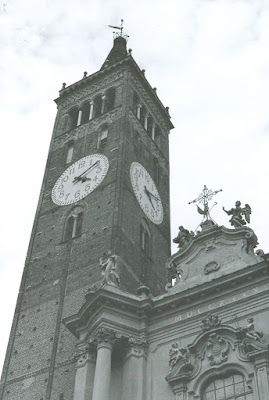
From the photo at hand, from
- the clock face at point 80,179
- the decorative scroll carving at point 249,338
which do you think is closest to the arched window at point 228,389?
the decorative scroll carving at point 249,338

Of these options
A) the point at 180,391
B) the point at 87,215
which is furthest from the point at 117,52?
the point at 180,391

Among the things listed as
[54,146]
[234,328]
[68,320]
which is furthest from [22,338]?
[54,146]

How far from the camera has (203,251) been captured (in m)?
24.3

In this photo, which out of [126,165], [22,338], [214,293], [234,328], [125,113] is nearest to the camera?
[234,328]

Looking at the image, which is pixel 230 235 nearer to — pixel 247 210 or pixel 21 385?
pixel 247 210

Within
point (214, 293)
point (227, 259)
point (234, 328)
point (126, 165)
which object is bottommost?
point (234, 328)

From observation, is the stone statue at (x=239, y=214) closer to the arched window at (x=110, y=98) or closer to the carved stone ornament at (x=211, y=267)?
the carved stone ornament at (x=211, y=267)

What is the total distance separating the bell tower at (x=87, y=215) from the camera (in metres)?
26.0

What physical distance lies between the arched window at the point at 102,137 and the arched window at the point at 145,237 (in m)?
5.02

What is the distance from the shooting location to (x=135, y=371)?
21297 millimetres

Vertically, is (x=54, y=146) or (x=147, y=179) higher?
(x=54, y=146)

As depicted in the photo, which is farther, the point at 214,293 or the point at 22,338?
the point at 22,338

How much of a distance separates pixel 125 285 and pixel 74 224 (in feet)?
16.7

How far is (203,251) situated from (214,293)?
8.20 ft
